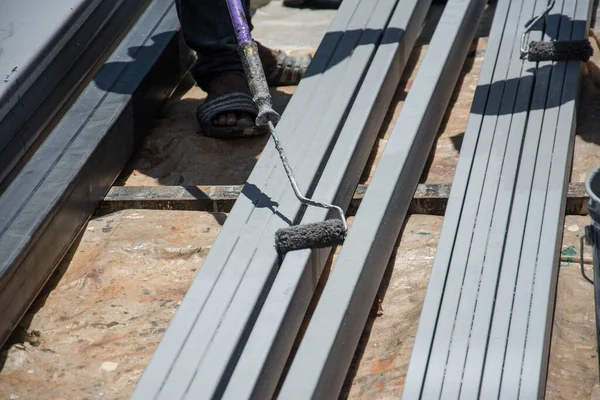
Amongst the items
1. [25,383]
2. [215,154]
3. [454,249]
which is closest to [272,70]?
[215,154]

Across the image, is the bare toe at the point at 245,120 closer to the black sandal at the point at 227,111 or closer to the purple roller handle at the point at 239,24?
the black sandal at the point at 227,111

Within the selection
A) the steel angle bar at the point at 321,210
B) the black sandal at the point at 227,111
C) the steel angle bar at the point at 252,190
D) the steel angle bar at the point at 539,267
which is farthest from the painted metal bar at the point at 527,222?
the black sandal at the point at 227,111

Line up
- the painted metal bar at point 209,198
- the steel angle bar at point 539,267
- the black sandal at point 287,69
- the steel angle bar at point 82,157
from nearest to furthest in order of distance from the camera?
1. the steel angle bar at point 539,267
2. the steel angle bar at point 82,157
3. the painted metal bar at point 209,198
4. the black sandal at point 287,69

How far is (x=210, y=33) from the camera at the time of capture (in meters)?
3.31

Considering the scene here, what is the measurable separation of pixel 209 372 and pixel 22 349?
700mm

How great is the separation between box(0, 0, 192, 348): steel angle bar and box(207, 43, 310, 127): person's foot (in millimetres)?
285

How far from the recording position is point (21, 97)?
109 inches

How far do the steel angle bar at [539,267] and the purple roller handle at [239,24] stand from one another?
971 millimetres

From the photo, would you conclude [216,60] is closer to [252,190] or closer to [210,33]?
[210,33]

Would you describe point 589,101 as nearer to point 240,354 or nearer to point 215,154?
point 215,154

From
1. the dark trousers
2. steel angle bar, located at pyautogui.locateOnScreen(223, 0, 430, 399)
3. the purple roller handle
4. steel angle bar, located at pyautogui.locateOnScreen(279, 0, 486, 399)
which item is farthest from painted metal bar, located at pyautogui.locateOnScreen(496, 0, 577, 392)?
the dark trousers

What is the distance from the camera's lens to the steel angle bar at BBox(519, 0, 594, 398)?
6.21 feet

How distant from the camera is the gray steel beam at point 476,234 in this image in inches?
76.2

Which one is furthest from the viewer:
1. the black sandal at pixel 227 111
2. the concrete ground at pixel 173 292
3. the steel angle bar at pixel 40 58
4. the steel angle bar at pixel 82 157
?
the black sandal at pixel 227 111
